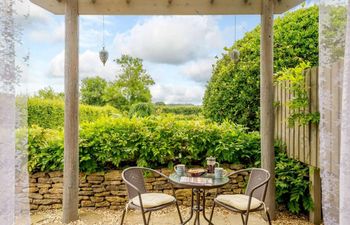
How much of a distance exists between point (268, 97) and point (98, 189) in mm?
2519

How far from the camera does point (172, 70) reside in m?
7.12

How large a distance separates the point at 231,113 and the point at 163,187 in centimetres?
183

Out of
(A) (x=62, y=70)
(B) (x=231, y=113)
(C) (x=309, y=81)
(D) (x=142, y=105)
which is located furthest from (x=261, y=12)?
(D) (x=142, y=105)

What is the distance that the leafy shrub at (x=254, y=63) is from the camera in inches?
174

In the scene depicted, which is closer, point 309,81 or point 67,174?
point 309,81

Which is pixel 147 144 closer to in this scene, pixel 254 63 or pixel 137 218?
pixel 137 218

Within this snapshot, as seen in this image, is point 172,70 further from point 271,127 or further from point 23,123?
point 23,123

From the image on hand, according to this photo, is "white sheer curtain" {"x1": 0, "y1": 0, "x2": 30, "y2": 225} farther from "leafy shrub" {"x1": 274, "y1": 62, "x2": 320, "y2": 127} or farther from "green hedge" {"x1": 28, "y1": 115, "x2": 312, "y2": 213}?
"leafy shrub" {"x1": 274, "y1": 62, "x2": 320, "y2": 127}

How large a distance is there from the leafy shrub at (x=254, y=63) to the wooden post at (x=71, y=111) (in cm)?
261

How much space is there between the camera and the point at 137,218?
11.4 ft

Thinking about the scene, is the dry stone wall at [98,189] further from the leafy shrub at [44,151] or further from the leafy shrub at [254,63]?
the leafy shrub at [254,63]

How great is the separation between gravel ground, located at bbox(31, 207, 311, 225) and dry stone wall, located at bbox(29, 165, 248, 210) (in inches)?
4.7

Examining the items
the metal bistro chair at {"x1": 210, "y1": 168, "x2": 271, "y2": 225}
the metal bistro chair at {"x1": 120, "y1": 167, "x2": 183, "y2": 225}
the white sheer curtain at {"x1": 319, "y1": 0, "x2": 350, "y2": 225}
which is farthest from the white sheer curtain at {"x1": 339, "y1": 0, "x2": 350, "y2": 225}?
the metal bistro chair at {"x1": 120, "y1": 167, "x2": 183, "y2": 225}

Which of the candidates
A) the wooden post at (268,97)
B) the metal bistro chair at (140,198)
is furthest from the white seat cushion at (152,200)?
the wooden post at (268,97)
